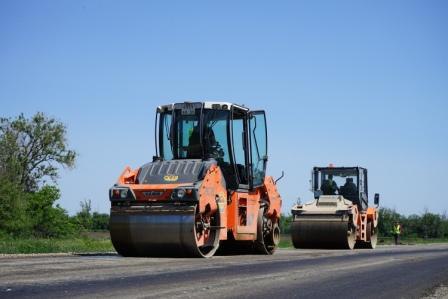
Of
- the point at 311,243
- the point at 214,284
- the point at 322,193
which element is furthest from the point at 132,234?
the point at 322,193

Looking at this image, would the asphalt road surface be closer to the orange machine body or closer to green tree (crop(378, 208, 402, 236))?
the orange machine body

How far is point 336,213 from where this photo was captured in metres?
22.0

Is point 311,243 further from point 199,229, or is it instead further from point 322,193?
point 199,229

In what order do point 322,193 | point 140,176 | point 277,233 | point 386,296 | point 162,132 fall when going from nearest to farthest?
point 386,296, point 140,176, point 162,132, point 277,233, point 322,193

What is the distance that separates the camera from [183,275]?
29.3 feet

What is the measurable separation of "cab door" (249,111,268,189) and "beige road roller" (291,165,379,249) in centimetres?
659

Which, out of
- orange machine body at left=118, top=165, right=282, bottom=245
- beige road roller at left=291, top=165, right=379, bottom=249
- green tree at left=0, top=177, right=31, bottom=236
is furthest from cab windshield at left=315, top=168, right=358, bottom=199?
green tree at left=0, top=177, right=31, bottom=236

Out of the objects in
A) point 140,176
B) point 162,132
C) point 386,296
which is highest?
point 162,132

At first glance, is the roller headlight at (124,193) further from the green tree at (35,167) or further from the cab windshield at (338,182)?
the green tree at (35,167)

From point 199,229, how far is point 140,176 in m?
1.59

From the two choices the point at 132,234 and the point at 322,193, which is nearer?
the point at 132,234

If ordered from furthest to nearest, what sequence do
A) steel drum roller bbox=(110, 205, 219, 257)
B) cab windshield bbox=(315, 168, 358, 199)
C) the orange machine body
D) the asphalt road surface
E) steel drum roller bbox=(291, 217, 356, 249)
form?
cab windshield bbox=(315, 168, 358, 199), steel drum roller bbox=(291, 217, 356, 249), the orange machine body, steel drum roller bbox=(110, 205, 219, 257), the asphalt road surface

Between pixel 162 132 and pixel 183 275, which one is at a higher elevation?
pixel 162 132

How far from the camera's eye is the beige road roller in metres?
21.9
